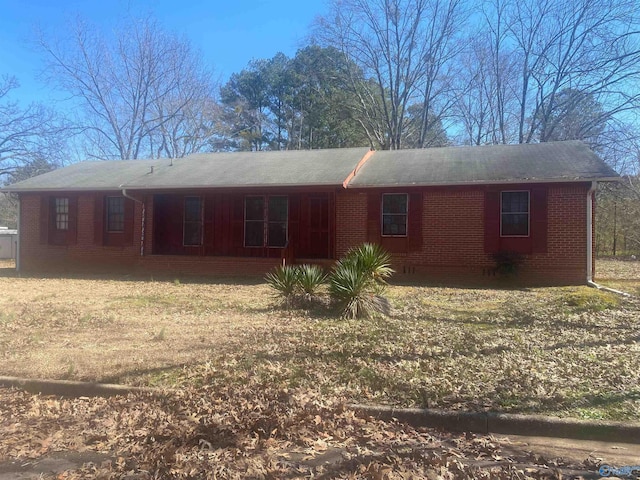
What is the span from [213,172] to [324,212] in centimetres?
421

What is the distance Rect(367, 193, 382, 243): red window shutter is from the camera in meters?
14.4

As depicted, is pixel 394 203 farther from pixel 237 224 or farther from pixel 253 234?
pixel 237 224

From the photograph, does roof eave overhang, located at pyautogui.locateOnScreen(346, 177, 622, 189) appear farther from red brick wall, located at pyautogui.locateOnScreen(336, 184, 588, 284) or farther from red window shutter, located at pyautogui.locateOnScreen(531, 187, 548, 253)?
red window shutter, located at pyautogui.locateOnScreen(531, 187, 548, 253)

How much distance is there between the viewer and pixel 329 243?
581 inches

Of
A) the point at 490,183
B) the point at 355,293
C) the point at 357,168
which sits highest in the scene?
the point at 357,168

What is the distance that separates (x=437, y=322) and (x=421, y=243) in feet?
21.2

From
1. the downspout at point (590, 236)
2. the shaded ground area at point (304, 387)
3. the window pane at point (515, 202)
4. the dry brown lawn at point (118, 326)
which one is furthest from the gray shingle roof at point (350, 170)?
the shaded ground area at point (304, 387)

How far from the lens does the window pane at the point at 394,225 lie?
47.2ft

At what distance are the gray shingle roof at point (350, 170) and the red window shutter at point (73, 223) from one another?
65cm

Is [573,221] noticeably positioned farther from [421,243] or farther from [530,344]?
[530,344]

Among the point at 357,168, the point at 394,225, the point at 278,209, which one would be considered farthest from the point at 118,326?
the point at 357,168

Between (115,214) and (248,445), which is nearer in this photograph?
(248,445)

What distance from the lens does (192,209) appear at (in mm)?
16578

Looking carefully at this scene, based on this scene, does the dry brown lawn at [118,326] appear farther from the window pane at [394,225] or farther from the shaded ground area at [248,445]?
the window pane at [394,225]
